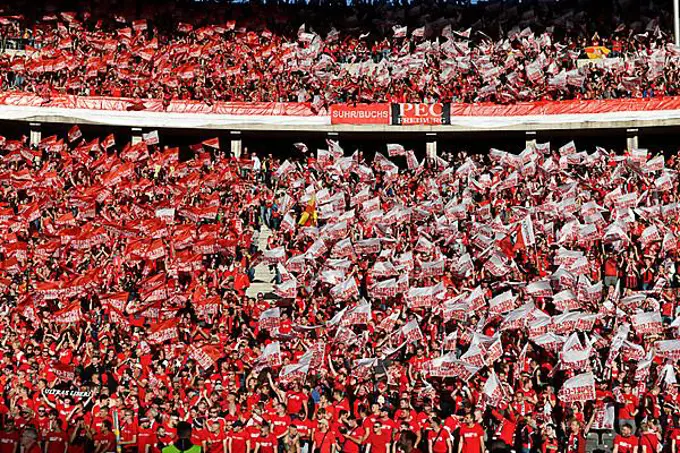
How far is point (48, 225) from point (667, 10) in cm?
2220

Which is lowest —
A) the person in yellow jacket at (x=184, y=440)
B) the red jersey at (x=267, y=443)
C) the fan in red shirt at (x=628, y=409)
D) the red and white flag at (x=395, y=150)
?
the fan in red shirt at (x=628, y=409)

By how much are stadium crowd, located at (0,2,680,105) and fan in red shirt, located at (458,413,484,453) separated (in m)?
18.8

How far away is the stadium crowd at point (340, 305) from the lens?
41.8ft

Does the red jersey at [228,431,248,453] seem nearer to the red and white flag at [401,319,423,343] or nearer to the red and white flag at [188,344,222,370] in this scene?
the red and white flag at [188,344,222,370]

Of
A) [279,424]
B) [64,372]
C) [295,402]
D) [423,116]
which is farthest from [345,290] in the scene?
[423,116]

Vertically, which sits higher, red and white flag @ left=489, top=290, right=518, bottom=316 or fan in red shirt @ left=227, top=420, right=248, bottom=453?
red and white flag @ left=489, top=290, right=518, bottom=316

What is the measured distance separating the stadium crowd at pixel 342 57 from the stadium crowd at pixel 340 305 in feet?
12.1

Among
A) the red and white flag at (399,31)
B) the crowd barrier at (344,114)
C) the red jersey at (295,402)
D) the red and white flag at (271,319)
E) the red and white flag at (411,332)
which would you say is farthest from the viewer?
the red and white flag at (399,31)

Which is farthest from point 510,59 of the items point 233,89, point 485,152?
point 233,89

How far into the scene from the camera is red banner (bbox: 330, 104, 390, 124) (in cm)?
2970

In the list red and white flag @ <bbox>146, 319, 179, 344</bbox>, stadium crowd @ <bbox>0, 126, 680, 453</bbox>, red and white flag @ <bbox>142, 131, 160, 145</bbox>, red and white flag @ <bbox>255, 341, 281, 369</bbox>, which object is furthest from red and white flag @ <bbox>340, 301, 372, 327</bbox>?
red and white flag @ <bbox>142, 131, 160, 145</bbox>

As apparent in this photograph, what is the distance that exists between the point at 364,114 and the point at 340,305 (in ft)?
42.2

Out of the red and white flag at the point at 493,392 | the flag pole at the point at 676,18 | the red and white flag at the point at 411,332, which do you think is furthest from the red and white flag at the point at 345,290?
the flag pole at the point at 676,18

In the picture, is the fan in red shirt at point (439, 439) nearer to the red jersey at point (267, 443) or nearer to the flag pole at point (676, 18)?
the red jersey at point (267, 443)
